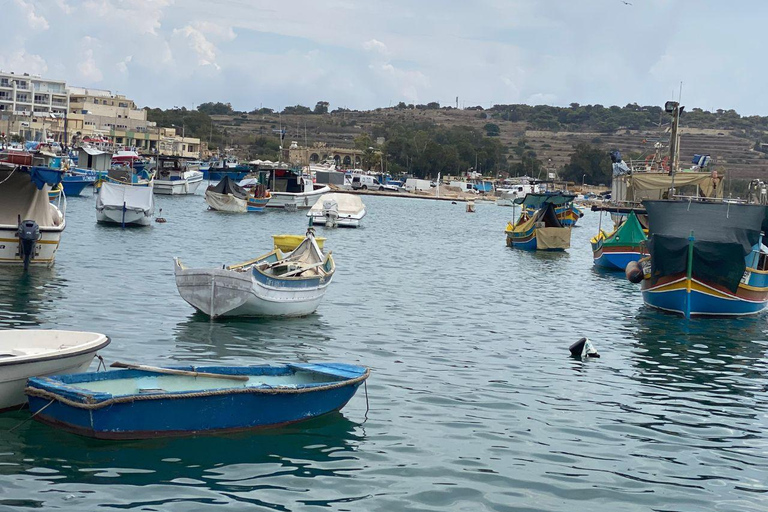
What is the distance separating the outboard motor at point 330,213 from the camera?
64438mm

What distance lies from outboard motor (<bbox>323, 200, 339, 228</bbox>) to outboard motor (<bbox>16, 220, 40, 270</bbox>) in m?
34.7

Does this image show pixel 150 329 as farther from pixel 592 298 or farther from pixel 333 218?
pixel 333 218

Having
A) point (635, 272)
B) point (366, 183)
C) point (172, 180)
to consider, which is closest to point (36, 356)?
point (635, 272)

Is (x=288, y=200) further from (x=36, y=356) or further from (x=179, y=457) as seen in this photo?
(x=179, y=457)

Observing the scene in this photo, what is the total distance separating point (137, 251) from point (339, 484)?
2993 cm

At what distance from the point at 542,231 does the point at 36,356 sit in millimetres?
45083

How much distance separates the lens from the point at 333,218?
64.9 metres

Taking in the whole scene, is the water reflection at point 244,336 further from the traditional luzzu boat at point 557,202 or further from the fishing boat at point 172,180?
the fishing boat at point 172,180

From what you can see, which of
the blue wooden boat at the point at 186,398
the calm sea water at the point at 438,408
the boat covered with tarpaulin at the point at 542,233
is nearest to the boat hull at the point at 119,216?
the calm sea water at the point at 438,408

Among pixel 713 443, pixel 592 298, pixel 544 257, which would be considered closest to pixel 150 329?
pixel 713 443

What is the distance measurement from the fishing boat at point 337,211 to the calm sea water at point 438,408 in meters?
28.1

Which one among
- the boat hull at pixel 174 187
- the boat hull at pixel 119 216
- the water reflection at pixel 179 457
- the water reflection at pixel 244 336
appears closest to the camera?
the water reflection at pixel 179 457

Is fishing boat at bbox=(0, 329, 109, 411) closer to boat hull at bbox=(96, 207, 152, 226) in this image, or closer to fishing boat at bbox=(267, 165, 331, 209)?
boat hull at bbox=(96, 207, 152, 226)

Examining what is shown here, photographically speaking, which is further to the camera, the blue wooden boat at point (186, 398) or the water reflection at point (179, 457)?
the blue wooden boat at point (186, 398)
